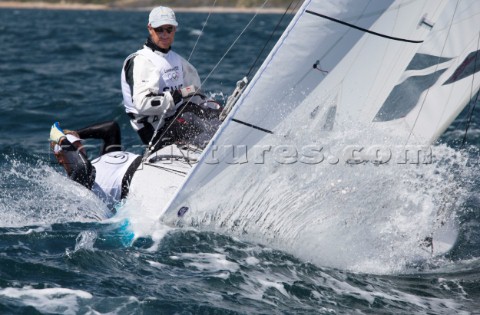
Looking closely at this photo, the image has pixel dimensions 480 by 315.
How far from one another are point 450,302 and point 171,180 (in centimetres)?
215

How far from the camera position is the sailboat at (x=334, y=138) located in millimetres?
5078

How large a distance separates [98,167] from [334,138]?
197cm

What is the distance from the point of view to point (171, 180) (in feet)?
19.3

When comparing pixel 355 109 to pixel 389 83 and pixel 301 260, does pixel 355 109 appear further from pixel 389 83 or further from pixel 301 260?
pixel 301 260

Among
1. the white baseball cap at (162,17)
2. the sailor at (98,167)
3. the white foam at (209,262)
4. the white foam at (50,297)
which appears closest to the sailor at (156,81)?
the white baseball cap at (162,17)

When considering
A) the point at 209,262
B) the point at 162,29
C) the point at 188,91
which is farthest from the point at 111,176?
the point at 209,262

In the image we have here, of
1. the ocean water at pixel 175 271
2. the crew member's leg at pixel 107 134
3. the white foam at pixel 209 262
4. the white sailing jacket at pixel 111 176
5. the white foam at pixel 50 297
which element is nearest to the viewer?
the white foam at pixel 50 297

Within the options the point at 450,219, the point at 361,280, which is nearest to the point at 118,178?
the point at 361,280

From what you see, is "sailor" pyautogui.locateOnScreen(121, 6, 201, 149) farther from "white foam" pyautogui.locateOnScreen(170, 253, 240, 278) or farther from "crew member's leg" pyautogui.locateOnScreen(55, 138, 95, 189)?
"white foam" pyautogui.locateOnScreen(170, 253, 240, 278)

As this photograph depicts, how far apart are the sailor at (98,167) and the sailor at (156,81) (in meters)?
0.34

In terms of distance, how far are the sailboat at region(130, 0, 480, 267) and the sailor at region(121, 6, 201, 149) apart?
2.84ft

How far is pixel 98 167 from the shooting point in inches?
247

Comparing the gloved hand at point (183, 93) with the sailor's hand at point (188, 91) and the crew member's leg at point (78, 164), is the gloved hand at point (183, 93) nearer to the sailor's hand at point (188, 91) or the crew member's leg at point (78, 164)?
the sailor's hand at point (188, 91)

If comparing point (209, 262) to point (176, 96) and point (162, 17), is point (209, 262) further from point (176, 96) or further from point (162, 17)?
point (162, 17)
